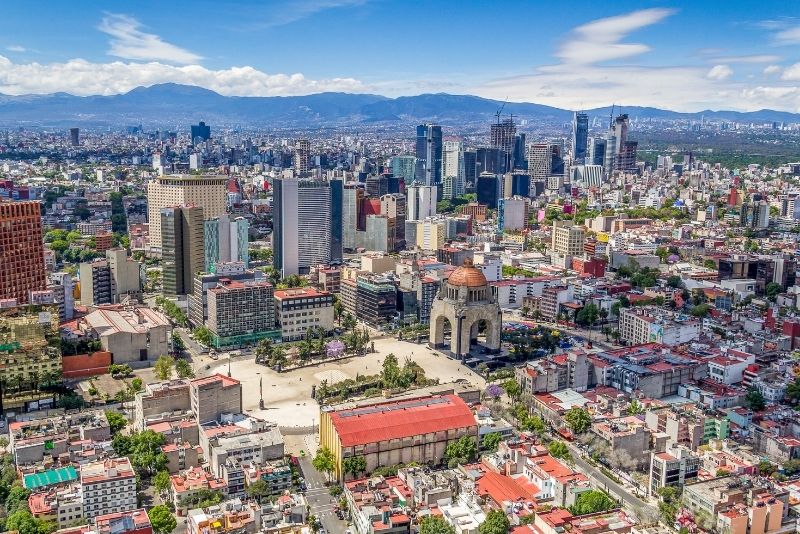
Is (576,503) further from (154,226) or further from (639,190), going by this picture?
(639,190)

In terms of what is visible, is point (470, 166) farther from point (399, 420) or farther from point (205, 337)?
point (399, 420)

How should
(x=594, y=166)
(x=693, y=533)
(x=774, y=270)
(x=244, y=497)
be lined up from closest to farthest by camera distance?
(x=693, y=533) < (x=244, y=497) < (x=774, y=270) < (x=594, y=166)

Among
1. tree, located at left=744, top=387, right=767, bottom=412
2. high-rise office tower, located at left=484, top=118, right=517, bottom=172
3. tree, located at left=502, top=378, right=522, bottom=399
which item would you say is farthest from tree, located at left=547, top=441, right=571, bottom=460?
high-rise office tower, located at left=484, top=118, right=517, bottom=172

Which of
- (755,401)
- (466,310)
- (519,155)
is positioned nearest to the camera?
(755,401)

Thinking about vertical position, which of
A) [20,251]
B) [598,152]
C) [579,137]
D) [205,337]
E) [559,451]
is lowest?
[205,337]

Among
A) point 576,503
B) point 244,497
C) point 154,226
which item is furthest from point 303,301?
point 154,226

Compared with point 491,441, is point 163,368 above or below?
above

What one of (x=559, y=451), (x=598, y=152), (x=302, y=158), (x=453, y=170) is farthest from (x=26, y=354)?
(x=598, y=152)
